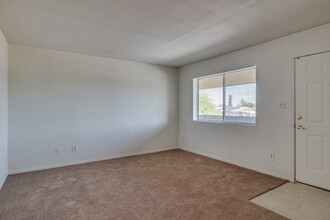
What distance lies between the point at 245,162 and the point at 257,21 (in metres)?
2.65

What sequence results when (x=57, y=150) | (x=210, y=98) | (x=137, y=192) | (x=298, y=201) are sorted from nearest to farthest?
(x=298, y=201)
(x=137, y=192)
(x=57, y=150)
(x=210, y=98)

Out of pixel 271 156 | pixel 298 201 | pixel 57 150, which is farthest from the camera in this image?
pixel 57 150

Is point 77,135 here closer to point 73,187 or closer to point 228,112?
point 73,187

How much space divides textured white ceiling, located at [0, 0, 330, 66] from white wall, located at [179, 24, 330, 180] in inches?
Answer: 8.7

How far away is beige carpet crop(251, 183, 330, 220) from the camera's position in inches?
85.3

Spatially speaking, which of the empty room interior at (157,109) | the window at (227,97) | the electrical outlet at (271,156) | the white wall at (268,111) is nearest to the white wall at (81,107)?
the empty room interior at (157,109)

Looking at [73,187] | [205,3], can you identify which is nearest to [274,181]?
[205,3]

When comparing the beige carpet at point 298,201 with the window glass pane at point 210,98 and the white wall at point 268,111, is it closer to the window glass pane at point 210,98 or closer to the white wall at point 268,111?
the white wall at point 268,111

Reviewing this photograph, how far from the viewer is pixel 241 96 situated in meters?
3.96

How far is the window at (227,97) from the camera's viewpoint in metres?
3.79

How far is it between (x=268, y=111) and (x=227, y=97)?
41.0 inches

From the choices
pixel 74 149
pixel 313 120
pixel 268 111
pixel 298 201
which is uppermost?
pixel 268 111

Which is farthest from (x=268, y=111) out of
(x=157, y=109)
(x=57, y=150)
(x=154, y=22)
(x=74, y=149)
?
(x=57, y=150)

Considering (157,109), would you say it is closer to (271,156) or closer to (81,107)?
(81,107)
